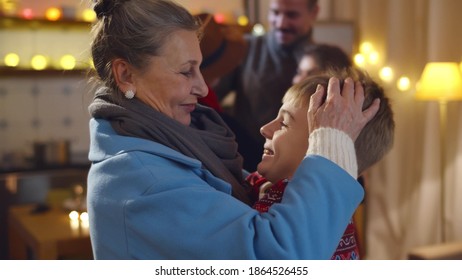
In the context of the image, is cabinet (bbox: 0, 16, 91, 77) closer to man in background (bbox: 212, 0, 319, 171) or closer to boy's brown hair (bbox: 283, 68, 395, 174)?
man in background (bbox: 212, 0, 319, 171)

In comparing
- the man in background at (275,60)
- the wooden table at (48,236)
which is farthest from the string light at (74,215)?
the man in background at (275,60)

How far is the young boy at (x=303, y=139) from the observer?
769 millimetres

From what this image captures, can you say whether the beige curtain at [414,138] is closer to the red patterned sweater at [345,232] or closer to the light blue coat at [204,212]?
the red patterned sweater at [345,232]

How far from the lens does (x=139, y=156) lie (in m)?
0.66

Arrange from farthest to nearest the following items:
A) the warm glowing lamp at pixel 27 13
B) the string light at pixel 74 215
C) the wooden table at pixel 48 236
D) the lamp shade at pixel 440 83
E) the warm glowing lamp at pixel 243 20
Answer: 1. the warm glowing lamp at pixel 243 20
2. the warm glowing lamp at pixel 27 13
3. the string light at pixel 74 215
4. the wooden table at pixel 48 236
5. the lamp shade at pixel 440 83

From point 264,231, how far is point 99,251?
21 centimetres

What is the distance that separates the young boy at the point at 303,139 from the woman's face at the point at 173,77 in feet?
0.39

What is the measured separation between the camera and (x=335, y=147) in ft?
2.15

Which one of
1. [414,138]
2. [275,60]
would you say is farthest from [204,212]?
[275,60]

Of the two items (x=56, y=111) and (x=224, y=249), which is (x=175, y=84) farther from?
(x=56, y=111)

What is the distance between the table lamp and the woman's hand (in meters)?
0.60

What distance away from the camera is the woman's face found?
2.36ft

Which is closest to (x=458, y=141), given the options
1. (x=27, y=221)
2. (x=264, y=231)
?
(x=264, y=231)

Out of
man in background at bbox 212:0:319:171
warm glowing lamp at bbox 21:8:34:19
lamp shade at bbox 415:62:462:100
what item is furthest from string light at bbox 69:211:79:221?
warm glowing lamp at bbox 21:8:34:19
